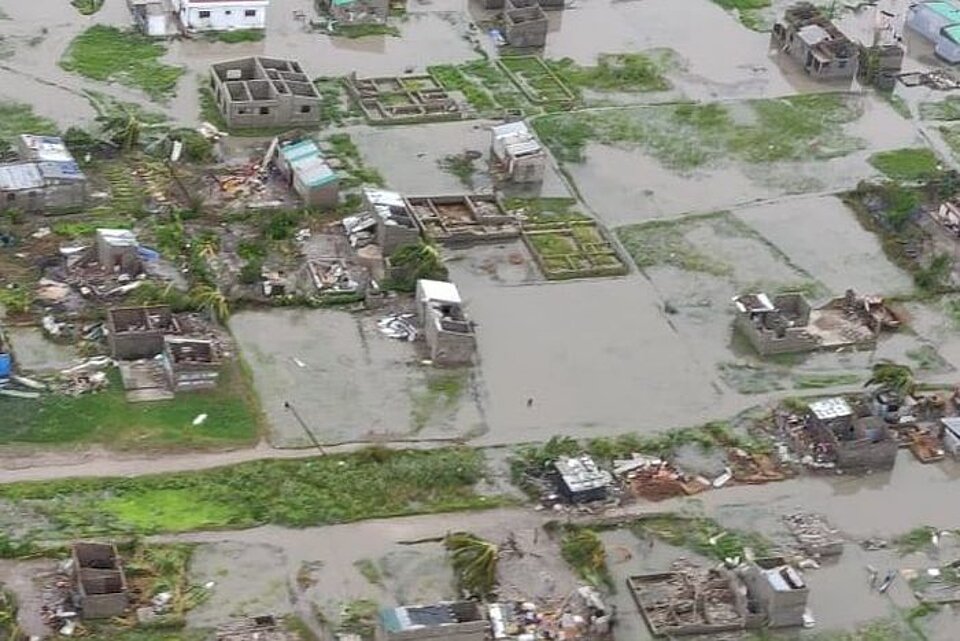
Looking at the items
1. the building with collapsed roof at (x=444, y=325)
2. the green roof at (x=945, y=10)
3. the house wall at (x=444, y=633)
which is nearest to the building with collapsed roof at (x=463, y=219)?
the building with collapsed roof at (x=444, y=325)

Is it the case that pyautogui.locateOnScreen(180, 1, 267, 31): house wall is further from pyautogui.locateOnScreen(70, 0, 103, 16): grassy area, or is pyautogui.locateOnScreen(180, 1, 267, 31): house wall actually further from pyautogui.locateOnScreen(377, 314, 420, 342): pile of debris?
pyautogui.locateOnScreen(377, 314, 420, 342): pile of debris

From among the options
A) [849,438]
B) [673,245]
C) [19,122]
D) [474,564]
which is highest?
[19,122]

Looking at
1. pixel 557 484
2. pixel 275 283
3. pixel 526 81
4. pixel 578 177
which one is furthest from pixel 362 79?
pixel 557 484

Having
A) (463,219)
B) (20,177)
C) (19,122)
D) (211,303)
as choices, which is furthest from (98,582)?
(19,122)

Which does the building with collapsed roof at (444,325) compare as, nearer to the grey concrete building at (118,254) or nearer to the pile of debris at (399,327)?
the pile of debris at (399,327)

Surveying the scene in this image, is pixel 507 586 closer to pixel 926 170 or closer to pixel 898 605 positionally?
pixel 898 605

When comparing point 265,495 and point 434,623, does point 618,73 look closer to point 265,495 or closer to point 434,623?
point 265,495

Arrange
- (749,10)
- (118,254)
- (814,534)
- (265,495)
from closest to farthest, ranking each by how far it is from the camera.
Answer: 1. (265,495)
2. (814,534)
3. (118,254)
4. (749,10)
